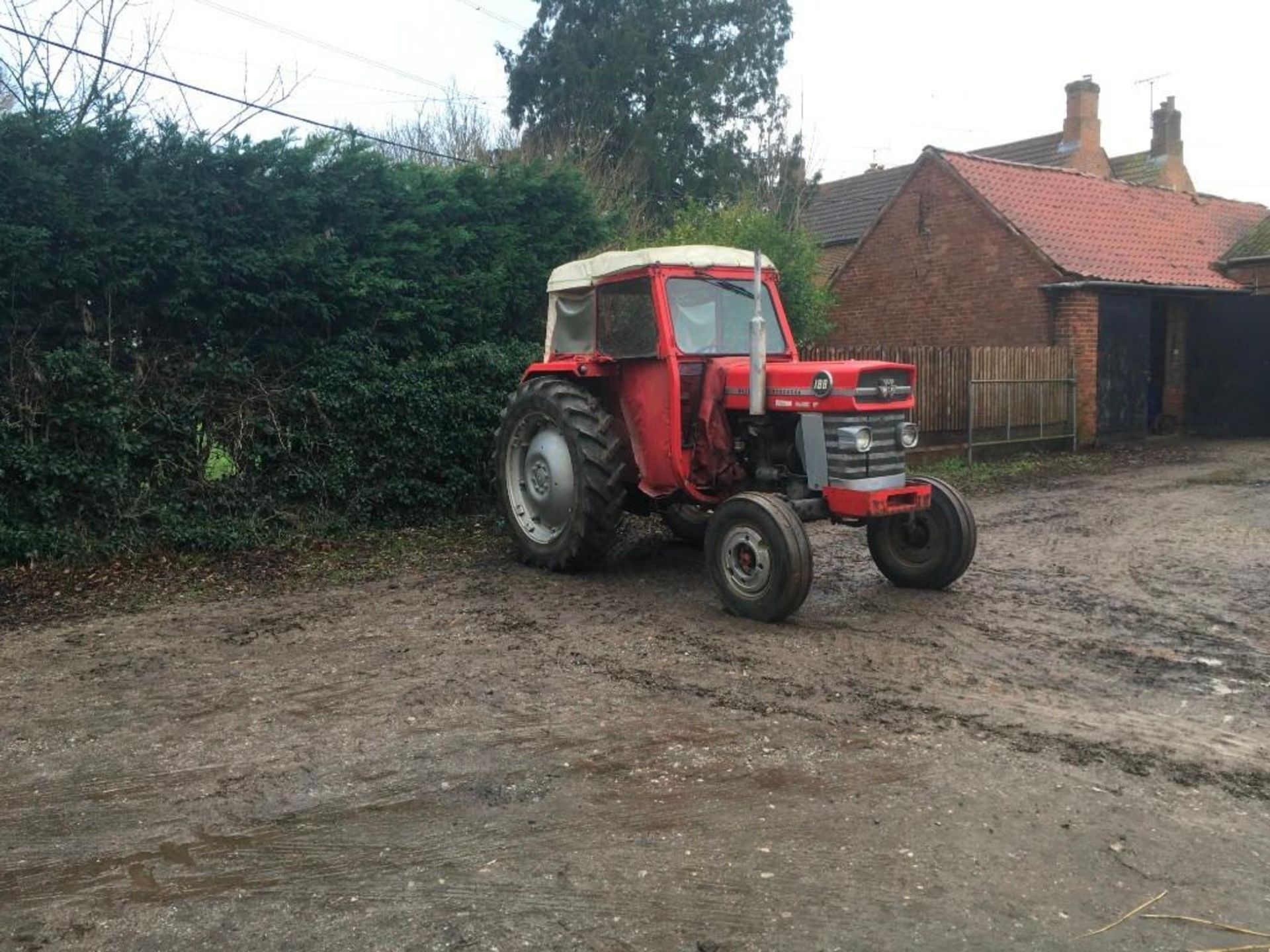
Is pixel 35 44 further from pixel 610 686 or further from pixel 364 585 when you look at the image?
pixel 610 686

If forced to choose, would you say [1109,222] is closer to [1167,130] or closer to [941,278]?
[941,278]

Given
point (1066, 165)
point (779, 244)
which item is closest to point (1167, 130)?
point (1066, 165)

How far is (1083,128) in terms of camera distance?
2647 centimetres

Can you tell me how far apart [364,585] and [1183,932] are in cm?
606

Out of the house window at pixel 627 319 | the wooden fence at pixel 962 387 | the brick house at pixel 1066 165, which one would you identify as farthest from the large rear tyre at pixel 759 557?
the brick house at pixel 1066 165

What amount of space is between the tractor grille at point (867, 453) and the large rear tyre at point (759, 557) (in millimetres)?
448

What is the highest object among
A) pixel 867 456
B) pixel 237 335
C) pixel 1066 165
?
pixel 1066 165

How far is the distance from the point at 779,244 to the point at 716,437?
10360 millimetres

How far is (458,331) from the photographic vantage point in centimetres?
1098

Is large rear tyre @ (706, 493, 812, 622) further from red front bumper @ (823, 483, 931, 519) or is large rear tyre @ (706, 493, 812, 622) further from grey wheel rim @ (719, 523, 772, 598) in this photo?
red front bumper @ (823, 483, 931, 519)

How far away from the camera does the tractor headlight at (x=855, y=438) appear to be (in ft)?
21.8

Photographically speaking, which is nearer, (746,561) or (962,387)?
(746,561)

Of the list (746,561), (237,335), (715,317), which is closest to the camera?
(746,561)

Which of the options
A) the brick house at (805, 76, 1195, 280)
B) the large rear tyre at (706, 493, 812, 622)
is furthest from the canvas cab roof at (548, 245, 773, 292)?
the brick house at (805, 76, 1195, 280)
